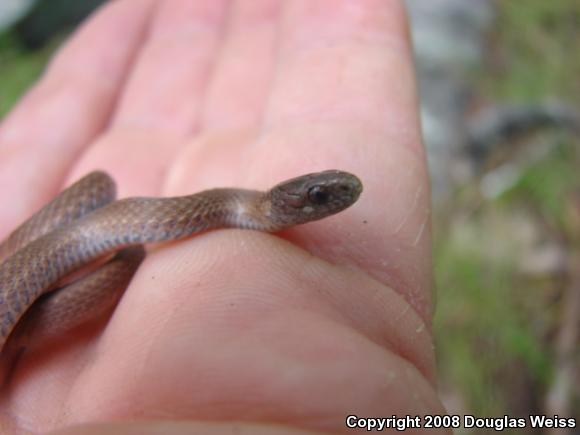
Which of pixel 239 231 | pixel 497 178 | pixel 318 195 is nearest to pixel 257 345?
pixel 239 231

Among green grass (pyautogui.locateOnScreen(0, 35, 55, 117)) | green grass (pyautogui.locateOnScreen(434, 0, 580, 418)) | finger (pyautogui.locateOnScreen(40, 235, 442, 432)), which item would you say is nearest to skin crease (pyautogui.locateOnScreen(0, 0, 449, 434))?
finger (pyautogui.locateOnScreen(40, 235, 442, 432))

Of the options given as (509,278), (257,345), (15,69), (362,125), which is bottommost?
(509,278)

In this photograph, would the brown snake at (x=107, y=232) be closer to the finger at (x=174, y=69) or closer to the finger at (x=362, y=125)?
the finger at (x=362, y=125)

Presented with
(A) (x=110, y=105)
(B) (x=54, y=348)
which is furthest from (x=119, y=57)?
(B) (x=54, y=348)

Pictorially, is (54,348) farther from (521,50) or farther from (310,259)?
(521,50)

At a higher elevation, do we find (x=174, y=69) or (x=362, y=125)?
(x=174, y=69)

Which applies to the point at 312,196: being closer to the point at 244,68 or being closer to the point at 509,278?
the point at 244,68

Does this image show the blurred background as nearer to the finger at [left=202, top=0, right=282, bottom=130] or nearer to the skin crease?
the skin crease
